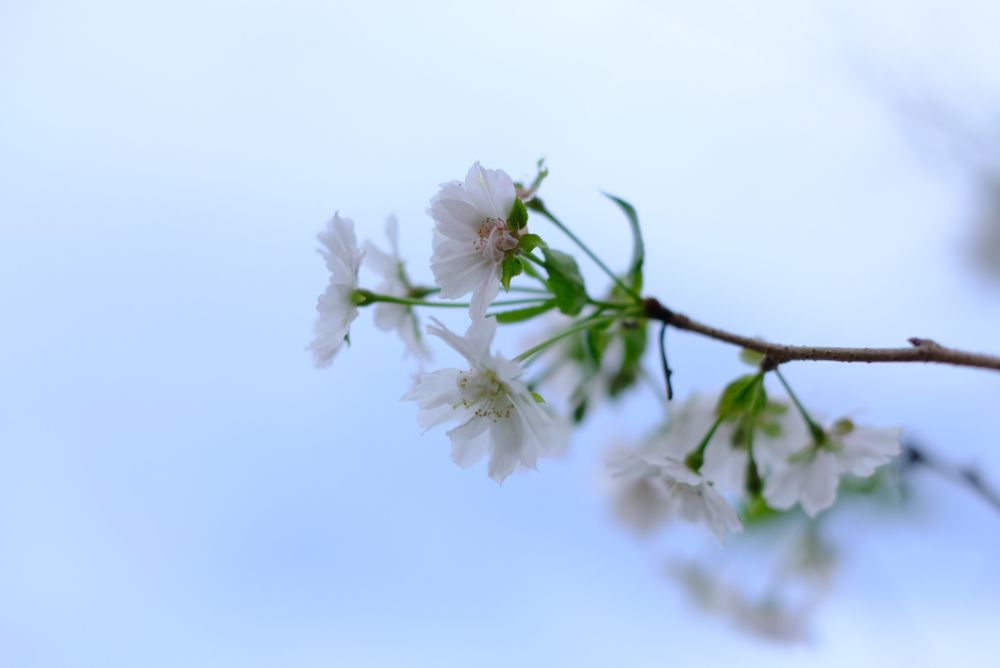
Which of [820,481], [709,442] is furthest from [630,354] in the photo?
[820,481]

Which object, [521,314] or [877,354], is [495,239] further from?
[877,354]

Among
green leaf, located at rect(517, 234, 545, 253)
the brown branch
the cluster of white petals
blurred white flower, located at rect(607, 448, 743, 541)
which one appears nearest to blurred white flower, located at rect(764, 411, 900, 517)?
the cluster of white petals

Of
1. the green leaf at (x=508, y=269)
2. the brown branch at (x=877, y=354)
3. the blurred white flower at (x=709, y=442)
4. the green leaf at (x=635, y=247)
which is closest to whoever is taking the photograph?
the brown branch at (x=877, y=354)

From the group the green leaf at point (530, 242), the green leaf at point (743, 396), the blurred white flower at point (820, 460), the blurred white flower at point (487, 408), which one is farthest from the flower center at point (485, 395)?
the blurred white flower at point (820, 460)

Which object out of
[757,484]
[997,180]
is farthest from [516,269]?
[997,180]

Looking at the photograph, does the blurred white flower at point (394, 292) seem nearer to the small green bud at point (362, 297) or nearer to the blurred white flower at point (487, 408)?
the small green bud at point (362, 297)

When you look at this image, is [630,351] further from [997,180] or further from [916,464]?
[997,180]

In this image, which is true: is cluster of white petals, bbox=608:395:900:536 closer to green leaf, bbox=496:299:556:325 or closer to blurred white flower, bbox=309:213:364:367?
green leaf, bbox=496:299:556:325
